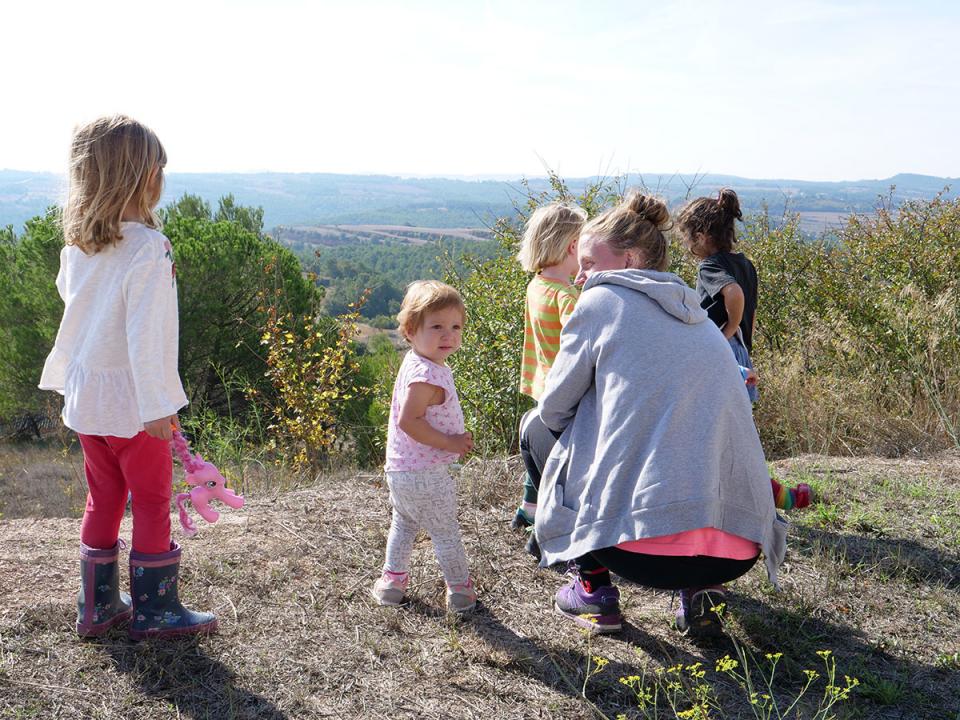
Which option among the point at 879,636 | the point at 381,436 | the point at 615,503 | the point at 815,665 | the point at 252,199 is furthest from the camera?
the point at 252,199

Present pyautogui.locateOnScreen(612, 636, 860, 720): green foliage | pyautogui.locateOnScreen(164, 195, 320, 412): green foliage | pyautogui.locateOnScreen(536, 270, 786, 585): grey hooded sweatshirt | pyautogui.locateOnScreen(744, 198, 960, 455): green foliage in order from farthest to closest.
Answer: pyautogui.locateOnScreen(164, 195, 320, 412): green foliage < pyautogui.locateOnScreen(744, 198, 960, 455): green foliage < pyautogui.locateOnScreen(612, 636, 860, 720): green foliage < pyautogui.locateOnScreen(536, 270, 786, 585): grey hooded sweatshirt

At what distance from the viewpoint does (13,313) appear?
57.1 feet

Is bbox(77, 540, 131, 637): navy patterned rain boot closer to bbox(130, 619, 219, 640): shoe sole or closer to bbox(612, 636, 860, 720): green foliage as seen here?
bbox(130, 619, 219, 640): shoe sole

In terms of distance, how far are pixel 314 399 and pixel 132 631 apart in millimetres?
3693

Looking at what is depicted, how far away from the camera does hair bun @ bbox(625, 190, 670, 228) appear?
2.65m

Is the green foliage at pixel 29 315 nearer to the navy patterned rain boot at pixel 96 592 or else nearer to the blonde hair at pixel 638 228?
the navy patterned rain boot at pixel 96 592

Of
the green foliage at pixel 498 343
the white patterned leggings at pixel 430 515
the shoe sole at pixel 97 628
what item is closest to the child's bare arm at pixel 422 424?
the white patterned leggings at pixel 430 515

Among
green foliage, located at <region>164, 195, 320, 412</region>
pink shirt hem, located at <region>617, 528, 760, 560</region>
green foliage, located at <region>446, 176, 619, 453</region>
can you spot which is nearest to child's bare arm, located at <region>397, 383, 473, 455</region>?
pink shirt hem, located at <region>617, 528, 760, 560</region>

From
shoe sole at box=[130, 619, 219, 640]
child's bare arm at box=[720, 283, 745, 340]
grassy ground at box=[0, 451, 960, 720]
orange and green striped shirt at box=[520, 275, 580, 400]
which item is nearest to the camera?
grassy ground at box=[0, 451, 960, 720]

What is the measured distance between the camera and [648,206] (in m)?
2.66

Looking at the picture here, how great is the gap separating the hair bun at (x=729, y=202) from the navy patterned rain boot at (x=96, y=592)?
2.86 metres

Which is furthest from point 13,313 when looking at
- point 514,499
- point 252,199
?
point 252,199

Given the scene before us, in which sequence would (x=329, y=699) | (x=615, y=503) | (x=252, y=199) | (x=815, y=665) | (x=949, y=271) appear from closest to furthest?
(x=615, y=503)
(x=329, y=699)
(x=815, y=665)
(x=949, y=271)
(x=252, y=199)

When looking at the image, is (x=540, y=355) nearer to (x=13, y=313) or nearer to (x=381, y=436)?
(x=381, y=436)
